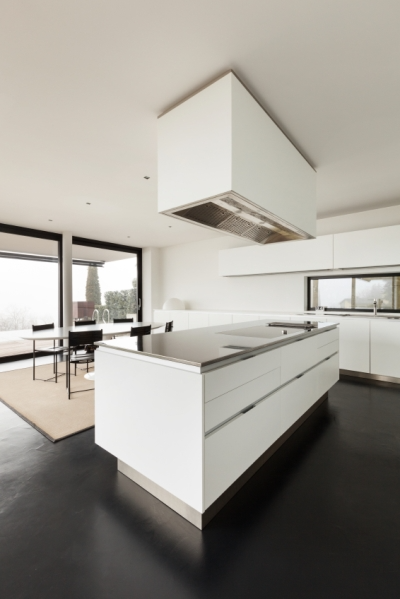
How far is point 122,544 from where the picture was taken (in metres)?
1.46

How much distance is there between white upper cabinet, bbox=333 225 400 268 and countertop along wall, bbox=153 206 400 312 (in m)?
0.45

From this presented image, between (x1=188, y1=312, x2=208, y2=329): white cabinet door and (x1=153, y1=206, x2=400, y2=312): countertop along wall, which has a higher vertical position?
(x1=153, y1=206, x2=400, y2=312): countertop along wall

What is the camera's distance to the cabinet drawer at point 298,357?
2285 millimetres

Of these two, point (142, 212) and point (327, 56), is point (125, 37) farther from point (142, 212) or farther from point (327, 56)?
point (142, 212)

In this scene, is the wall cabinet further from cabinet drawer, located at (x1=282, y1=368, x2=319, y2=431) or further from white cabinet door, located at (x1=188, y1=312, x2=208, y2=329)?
cabinet drawer, located at (x1=282, y1=368, x2=319, y2=431)

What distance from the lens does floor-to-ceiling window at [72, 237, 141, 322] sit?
6.67m

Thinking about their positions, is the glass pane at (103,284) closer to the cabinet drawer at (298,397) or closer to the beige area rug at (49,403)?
the beige area rug at (49,403)

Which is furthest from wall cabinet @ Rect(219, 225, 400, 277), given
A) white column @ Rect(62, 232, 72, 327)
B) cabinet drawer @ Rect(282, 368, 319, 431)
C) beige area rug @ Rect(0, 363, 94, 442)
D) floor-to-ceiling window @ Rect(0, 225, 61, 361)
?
floor-to-ceiling window @ Rect(0, 225, 61, 361)

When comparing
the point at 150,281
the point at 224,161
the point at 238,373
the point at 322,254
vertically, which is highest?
the point at 224,161

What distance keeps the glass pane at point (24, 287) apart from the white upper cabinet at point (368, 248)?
5516 mm

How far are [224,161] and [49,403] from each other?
3185 mm

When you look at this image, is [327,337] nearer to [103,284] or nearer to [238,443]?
[238,443]

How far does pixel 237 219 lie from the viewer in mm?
2719

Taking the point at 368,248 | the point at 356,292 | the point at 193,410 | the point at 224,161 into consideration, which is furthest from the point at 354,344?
the point at 193,410
